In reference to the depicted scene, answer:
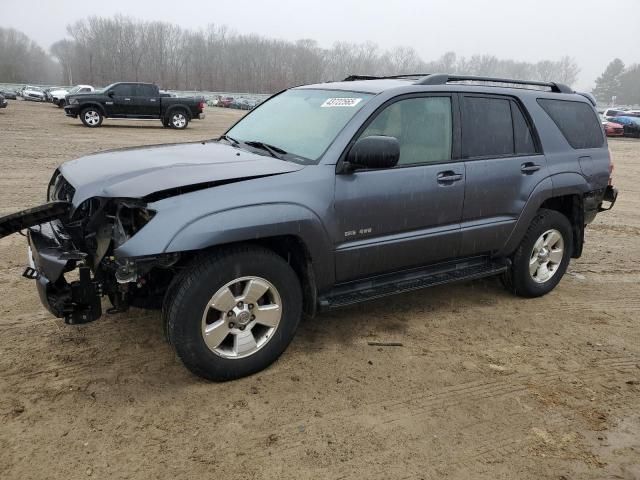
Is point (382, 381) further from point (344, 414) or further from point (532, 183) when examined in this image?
point (532, 183)

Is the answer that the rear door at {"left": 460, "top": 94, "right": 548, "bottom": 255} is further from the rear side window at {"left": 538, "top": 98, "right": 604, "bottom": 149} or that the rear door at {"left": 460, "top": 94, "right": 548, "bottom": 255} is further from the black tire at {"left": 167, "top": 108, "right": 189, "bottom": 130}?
the black tire at {"left": 167, "top": 108, "right": 189, "bottom": 130}

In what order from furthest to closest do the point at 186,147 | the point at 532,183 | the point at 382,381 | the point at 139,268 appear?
the point at 532,183
the point at 186,147
the point at 382,381
the point at 139,268

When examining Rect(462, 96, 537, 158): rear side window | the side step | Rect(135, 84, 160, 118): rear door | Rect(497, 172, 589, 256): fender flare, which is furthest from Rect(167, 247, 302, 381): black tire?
Rect(135, 84, 160, 118): rear door

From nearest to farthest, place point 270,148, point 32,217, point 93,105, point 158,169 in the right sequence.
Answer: point 32,217
point 158,169
point 270,148
point 93,105

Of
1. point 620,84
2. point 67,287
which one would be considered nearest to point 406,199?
point 67,287

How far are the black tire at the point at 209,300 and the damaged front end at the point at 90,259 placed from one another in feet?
0.66

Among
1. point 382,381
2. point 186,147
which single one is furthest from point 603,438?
point 186,147

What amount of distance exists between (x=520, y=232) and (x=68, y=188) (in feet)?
11.5

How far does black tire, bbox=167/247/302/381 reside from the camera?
2959mm

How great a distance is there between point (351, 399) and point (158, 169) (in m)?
1.81

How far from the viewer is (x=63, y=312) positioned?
9.75 feet

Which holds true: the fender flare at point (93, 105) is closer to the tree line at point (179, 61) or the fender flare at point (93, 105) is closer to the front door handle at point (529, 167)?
the front door handle at point (529, 167)

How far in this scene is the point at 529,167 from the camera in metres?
4.39

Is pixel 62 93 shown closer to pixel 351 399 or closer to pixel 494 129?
pixel 494 129
